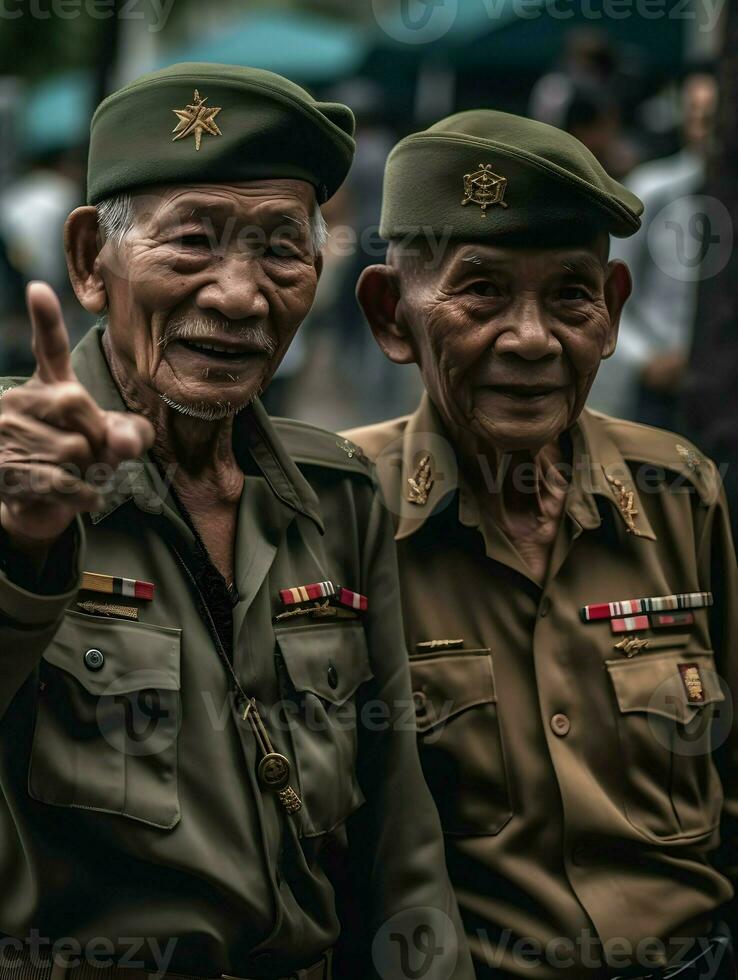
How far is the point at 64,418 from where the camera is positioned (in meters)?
2.21

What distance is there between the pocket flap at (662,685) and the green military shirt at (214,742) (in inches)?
20.7

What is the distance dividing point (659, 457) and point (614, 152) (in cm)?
427

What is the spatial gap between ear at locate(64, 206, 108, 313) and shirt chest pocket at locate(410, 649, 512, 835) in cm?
105

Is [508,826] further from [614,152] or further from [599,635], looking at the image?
[614,152]

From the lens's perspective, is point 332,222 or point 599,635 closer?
point 599,635

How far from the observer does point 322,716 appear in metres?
2.94

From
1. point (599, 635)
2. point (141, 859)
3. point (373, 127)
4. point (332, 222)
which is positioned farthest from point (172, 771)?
point (373, 127)

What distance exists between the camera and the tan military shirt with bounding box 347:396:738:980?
127 inches

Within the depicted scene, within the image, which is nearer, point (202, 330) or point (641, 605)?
point (202, 330)

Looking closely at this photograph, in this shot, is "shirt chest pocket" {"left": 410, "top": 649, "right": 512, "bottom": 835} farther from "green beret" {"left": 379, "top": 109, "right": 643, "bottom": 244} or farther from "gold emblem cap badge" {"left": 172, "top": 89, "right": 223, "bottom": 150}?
"gold emblem cap badge" {"left": 172, "top": 89, "right": 223, "bottom": 150}

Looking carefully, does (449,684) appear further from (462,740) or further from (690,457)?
(690,457)

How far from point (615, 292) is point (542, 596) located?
28.3 inches
